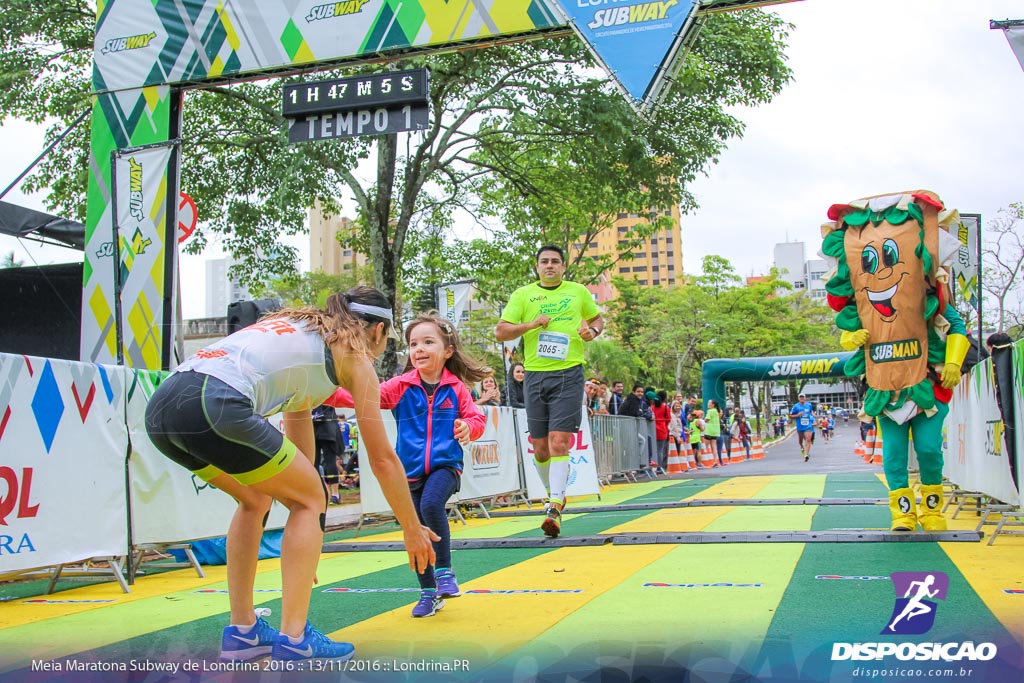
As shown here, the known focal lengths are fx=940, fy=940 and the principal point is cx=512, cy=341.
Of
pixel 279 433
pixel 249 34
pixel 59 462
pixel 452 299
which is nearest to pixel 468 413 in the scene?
pixel 279 433

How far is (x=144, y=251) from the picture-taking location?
10.1 meters

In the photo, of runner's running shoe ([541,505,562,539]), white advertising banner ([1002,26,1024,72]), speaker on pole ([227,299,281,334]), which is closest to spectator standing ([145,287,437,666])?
speaker on pole ([227,299,281,334])

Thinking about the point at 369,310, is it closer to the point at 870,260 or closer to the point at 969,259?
the point at 870,260

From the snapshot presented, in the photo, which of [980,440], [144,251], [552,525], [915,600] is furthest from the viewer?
[144,251]

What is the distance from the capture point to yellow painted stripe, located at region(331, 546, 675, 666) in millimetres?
3424

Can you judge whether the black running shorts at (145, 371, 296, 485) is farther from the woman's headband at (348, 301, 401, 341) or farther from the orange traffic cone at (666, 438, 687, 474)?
the orange traffic cone at (666, 438, 687, 474)

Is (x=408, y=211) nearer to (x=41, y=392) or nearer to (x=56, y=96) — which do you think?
(x=56, y=96)

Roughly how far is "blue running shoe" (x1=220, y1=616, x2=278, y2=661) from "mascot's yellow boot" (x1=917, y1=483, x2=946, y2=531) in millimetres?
4747

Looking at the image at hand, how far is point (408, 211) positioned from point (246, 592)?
13050mm

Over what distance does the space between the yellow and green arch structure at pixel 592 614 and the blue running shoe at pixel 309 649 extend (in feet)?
0.30

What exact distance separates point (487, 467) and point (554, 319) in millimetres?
4490

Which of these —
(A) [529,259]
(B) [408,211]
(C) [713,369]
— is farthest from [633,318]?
(B) [408,211]

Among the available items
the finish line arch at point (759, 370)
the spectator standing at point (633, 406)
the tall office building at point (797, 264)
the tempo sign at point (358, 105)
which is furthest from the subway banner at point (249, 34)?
the tall office building at point (797, 264)
